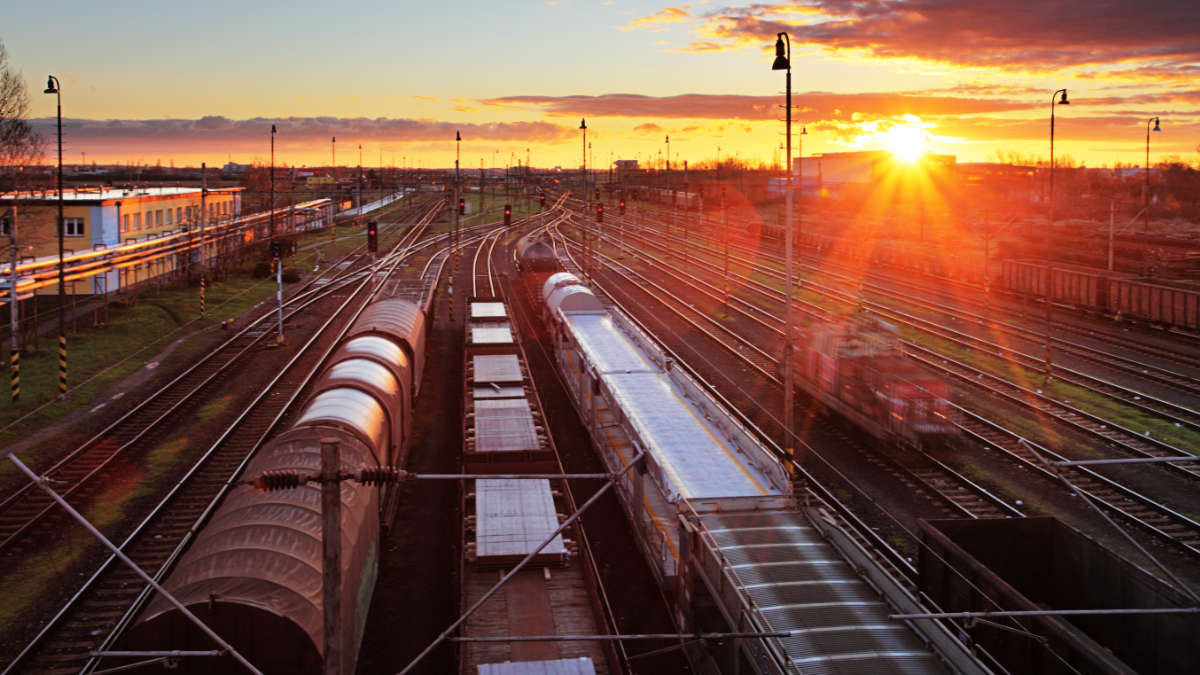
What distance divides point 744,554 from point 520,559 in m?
4.12

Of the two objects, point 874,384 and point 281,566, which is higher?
point 874,384

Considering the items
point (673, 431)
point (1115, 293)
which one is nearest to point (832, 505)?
point (673, 431)

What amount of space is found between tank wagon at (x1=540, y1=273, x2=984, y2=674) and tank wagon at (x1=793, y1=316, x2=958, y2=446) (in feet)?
19.3

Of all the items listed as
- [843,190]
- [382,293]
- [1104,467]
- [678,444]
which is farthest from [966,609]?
[843,190]

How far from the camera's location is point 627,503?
19.9 metres

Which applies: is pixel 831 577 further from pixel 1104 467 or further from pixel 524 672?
pixel 1104 467

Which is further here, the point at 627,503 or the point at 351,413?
the point at 627,503

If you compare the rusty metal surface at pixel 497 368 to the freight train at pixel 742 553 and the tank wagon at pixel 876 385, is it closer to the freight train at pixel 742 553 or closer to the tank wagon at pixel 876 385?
the freight train at pixel 742 553

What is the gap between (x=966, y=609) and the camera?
1384 cm

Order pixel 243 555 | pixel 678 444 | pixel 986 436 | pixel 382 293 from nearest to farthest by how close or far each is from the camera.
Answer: pixel 243 555, pixel 678 444, pixel 986 436, pixel 382 293

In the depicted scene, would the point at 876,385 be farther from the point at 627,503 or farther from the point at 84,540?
the point at 84,540

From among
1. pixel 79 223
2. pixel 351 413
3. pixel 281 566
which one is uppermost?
pixel 79 223

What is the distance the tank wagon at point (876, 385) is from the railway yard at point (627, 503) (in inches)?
3.7

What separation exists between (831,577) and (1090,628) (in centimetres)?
502
